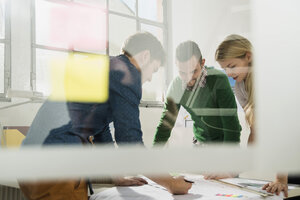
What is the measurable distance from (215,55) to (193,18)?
0.10 metres

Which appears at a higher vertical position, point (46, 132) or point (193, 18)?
point (193, 18)

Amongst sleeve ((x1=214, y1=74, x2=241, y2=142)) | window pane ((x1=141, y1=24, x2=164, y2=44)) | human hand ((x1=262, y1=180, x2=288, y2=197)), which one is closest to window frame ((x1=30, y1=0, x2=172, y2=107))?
window pane ((x1=141, y1=24, x2=164, y2=44))

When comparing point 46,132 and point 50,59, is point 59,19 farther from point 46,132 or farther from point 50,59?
point 46,132

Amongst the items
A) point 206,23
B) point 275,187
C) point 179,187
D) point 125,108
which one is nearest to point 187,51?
point 206,23

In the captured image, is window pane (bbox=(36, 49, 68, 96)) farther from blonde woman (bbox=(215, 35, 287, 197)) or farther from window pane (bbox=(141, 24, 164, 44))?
blonde woman (bbox=(215, 35, 287, 197))

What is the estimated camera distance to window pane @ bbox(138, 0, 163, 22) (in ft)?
1.76

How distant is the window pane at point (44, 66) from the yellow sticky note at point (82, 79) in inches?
0.6

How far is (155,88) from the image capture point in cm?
58

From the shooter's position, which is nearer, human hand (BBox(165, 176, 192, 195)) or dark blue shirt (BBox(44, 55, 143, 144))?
dark blue shirt (BBox(44, 55, 143, 144))

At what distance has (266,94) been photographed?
0.38 meters

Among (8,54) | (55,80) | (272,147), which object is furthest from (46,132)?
(272,147)

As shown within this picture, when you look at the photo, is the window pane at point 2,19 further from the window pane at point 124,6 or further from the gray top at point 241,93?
the gray top at point 241,93

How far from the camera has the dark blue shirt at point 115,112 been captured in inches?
18.8

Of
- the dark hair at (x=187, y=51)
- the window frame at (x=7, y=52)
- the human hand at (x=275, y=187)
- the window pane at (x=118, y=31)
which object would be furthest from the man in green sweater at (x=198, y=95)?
the window frame at (x=7, y=52)
